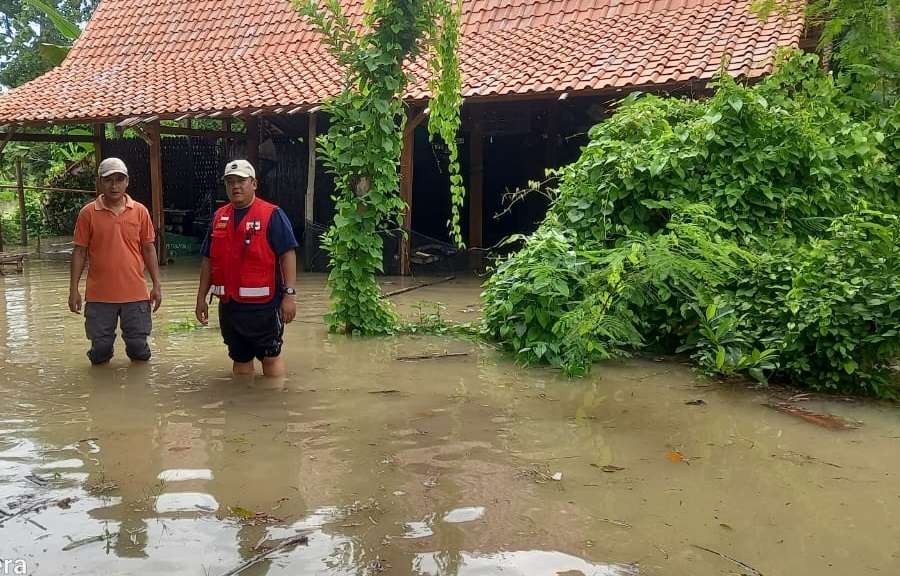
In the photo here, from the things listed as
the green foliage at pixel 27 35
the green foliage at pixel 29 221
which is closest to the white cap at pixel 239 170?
the green foliage at pixel 29 221

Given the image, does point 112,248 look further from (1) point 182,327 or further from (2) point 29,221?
(2) point 29,221

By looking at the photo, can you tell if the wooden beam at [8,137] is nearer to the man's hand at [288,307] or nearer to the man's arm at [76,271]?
the man's arm at [76,271]

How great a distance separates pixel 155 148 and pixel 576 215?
330 inches

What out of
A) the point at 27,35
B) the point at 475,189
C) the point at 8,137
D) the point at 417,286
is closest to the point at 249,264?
the point at 417,286

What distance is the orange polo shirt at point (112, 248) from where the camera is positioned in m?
5.36

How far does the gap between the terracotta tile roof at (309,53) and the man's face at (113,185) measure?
5.85 m

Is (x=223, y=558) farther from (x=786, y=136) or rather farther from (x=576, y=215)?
(x=786, y=136)

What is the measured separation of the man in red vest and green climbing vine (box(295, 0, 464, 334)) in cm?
183

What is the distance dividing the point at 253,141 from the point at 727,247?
10.1 m

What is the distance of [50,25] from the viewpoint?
28156 millimetres

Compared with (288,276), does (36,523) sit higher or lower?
lower

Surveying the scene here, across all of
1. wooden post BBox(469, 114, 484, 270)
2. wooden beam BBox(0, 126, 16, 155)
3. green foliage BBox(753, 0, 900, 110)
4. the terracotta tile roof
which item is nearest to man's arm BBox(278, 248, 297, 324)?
the terracotta tile roof

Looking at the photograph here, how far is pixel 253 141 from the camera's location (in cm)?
1400

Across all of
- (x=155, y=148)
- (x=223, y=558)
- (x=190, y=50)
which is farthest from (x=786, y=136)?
(x=190, y=50)
